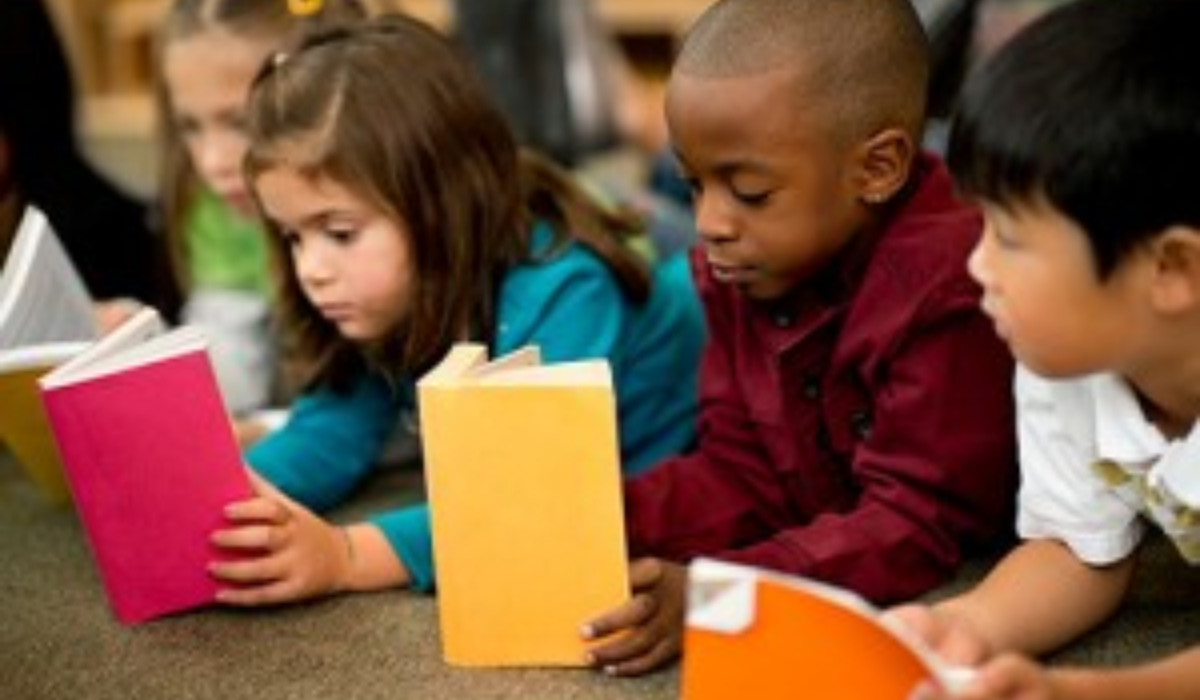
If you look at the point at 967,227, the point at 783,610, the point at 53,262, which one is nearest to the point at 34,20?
the point at 53,262

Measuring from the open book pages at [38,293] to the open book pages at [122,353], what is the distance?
127 millimetres

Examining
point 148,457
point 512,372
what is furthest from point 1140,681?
point 148,457

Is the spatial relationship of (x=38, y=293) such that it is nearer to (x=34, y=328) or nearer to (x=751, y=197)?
(x=34, y=328)

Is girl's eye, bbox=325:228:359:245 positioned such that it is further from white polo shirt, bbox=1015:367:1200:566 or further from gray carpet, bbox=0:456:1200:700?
white polo shirt, bbox=1015:367:1200:566

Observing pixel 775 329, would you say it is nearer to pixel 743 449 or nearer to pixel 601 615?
pixel 743 449

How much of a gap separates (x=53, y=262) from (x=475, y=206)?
33cm

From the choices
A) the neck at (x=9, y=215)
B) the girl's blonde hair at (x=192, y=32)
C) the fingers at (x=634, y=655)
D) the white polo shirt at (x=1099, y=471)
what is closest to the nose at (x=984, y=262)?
the white polo shirt at (x=1099, y=471)

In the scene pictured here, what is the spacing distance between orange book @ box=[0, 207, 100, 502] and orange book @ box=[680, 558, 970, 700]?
52 cm

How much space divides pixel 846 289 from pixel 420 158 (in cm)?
34

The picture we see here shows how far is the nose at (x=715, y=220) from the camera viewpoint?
1.08m

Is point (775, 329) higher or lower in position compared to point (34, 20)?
lower

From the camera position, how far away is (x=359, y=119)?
1236 mm

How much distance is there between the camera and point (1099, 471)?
1.00 meters

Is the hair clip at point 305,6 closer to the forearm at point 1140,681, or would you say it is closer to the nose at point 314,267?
the nose at point 314,267
